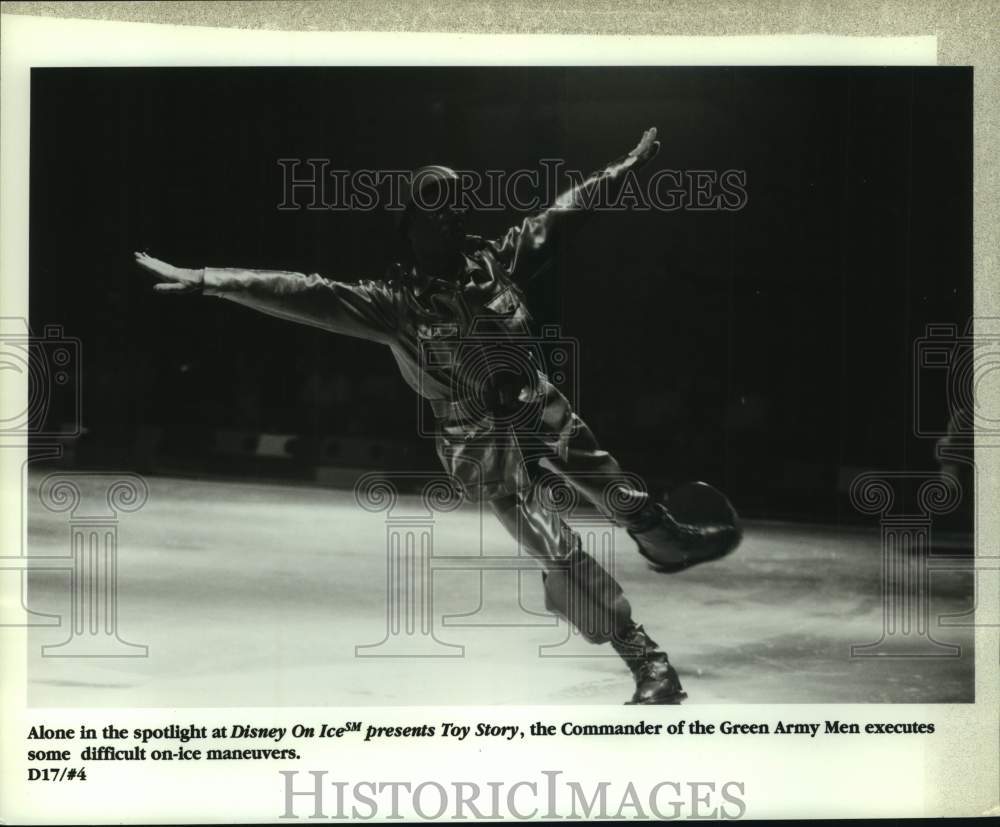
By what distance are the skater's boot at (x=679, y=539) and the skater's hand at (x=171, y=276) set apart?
2188mm

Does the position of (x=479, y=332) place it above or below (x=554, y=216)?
below

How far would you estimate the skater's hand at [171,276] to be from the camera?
561cm

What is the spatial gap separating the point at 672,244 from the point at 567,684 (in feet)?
6.50

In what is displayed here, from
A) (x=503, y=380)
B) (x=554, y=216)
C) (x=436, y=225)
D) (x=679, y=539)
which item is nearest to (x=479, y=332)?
(x=503, y=380)

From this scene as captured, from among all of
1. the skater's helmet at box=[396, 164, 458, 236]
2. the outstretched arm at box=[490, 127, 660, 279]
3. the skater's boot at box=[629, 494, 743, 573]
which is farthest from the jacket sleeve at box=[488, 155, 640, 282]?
the skater's boot at box=[629, 494, 743, 573]

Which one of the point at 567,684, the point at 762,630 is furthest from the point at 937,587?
the point at 567,684

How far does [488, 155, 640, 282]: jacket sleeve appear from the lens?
5.66 meters

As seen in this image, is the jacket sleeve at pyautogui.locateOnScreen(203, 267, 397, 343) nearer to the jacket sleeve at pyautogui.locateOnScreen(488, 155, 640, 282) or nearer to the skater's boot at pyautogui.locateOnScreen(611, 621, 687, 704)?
the jacket sleeve at pyautogui.locateOnScreen(488, 155, 640, 282)

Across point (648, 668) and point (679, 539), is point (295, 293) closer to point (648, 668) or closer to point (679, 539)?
point (679, 539)

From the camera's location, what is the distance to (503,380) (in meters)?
5.67

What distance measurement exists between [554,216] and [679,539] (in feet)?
4.98

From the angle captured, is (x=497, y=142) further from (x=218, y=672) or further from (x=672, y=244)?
(x=218, y=672)

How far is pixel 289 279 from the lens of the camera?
5625 mm

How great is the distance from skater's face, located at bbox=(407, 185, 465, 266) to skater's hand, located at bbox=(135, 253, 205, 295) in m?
0.94
